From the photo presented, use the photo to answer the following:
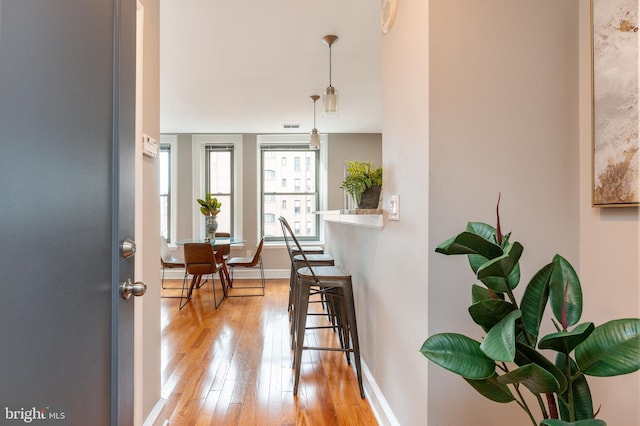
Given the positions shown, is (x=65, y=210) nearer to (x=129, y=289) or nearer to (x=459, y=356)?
(x=129, y=289)

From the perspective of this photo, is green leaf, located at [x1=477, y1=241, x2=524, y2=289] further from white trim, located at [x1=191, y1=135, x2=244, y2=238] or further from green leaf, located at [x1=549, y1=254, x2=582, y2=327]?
white trim, located at [x1=191, y1=135, x2=244, y2=238]

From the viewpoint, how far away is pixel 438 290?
1.16 meters

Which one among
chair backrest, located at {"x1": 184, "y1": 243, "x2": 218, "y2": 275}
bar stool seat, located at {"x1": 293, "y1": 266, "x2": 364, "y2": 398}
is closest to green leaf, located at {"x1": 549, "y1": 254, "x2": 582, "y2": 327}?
bar stool seat, located at {"x1": 293, "y1": 266, "x2": 364, "y2": 398}

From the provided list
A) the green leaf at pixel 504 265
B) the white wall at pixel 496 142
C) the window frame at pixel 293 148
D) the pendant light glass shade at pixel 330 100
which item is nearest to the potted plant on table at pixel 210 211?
the window frame at pixel 293 148

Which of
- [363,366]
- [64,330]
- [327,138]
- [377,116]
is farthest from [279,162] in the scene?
[64,330]

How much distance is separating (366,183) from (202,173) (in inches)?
181

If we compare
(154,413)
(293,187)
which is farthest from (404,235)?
(293,187)

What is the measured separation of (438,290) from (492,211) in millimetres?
359

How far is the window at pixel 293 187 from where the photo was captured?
5.89 metres

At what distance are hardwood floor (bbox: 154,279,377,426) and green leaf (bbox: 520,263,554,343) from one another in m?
1.37

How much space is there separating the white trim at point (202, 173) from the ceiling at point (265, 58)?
34.4 inches

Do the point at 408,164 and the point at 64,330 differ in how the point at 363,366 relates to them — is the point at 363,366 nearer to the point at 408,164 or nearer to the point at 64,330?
the point at 408,164

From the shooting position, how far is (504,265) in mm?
667

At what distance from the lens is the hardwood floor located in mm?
1802
